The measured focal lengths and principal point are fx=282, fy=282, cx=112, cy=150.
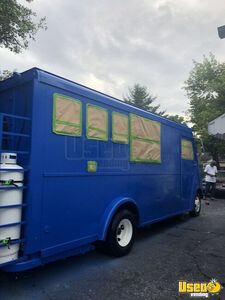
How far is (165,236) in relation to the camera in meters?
6.72

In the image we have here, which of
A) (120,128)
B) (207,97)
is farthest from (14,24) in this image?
(207,97)

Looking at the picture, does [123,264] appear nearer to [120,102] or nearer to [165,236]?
[165,236]

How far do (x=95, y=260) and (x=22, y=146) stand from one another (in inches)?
100

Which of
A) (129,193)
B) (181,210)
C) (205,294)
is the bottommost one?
(205,294)

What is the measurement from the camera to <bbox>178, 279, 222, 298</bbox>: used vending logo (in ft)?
12.9

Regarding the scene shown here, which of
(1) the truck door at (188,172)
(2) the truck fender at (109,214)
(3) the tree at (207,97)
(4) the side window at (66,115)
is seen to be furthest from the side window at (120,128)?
(3) the tree at (207,97)

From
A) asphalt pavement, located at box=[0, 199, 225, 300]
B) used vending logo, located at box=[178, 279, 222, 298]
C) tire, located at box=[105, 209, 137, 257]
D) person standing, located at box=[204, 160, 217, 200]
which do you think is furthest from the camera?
person standing, located at box=[204, 160, 217, 200]

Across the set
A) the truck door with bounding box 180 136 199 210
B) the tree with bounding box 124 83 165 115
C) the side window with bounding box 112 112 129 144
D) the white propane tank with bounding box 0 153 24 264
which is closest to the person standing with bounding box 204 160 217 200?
the truck door with bounding box 180 136 199 210

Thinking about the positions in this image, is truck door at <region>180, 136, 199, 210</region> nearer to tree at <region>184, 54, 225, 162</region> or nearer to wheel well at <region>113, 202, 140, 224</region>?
wheel well at <region>113, 202, 140, 224</region>

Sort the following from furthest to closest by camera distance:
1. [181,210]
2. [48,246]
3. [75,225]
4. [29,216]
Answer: [181,210] < [75,225] < [48,246] < [29,216]

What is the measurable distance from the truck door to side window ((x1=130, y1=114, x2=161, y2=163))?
1593mm

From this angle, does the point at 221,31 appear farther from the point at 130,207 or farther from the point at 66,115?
the point at 130,207

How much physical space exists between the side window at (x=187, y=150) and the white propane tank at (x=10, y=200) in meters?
5.39

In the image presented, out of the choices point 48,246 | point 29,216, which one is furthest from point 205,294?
point 29,216
